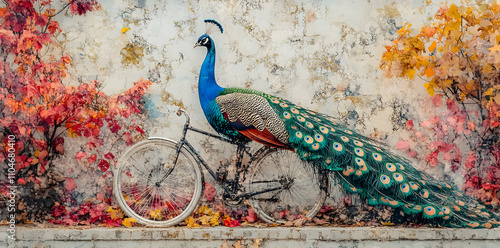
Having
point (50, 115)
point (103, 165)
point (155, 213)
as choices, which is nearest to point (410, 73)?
point (155, 213)

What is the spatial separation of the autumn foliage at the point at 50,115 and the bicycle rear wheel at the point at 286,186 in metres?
1.36

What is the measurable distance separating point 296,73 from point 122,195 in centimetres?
215

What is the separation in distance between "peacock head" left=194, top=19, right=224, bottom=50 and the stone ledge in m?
1.77

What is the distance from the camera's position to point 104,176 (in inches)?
178

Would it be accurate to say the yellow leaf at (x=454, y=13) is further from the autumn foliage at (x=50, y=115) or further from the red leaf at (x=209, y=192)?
the autumn foliage at (x=50, y=115)

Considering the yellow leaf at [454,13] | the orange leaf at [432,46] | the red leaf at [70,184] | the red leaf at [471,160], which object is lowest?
the red leaf at [70,184]

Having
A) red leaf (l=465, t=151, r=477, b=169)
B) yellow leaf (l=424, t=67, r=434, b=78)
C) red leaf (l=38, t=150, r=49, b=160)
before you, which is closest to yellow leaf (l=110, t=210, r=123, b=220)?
red leaf (l=38, t=150, r=49, b=160)

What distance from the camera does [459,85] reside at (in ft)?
14.8

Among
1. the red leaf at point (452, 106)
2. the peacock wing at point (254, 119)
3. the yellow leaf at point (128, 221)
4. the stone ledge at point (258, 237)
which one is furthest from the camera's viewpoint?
the red leaf at point (452, 106)

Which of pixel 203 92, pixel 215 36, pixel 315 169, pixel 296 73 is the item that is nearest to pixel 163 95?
pixel 203 92

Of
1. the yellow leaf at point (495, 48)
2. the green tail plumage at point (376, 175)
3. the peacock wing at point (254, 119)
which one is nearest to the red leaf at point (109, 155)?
the peacock wing at point (254, 119)

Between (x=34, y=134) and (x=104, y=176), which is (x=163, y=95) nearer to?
(x=104, y=176)

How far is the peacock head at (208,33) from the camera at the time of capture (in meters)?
4.31

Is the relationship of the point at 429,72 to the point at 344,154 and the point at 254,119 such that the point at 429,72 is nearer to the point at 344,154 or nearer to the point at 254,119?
the point at 344,154
